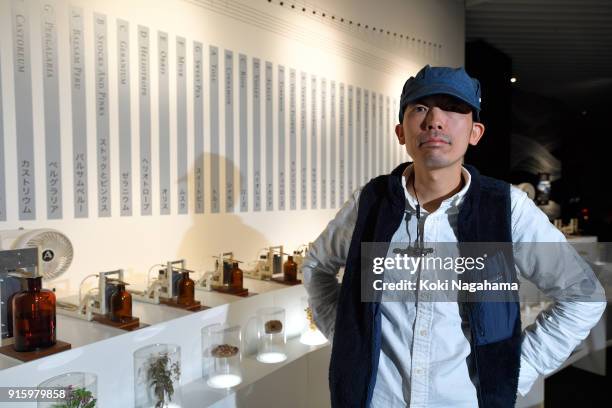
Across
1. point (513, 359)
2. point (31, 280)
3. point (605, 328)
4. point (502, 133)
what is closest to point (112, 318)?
point (31, 280)

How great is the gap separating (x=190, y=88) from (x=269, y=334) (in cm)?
155

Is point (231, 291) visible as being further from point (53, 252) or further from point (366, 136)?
point (366, 136)

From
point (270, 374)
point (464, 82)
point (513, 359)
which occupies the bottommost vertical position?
point (270, 374)

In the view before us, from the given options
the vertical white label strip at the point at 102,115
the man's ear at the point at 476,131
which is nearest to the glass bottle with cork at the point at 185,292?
the vertical white label strip at the point at 102,115

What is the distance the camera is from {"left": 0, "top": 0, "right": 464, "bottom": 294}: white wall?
7.62 ft

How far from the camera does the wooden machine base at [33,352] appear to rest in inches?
62.3

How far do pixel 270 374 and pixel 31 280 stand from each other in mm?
1106

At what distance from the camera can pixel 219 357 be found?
2170 mm

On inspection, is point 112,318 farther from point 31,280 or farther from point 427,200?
point 427,200

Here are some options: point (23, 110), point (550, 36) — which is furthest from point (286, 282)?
point (550, 36)

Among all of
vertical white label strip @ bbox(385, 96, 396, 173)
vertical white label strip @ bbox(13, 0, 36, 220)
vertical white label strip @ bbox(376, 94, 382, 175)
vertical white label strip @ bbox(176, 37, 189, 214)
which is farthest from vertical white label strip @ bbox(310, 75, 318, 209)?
vertical white label strip @ bbox(13, 0, 36, 220)

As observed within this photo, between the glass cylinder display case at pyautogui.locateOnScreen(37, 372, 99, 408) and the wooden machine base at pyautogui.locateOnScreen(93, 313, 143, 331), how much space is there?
32 centimetres

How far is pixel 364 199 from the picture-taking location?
1493 millimetres

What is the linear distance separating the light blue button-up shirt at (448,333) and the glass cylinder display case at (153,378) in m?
0.89
